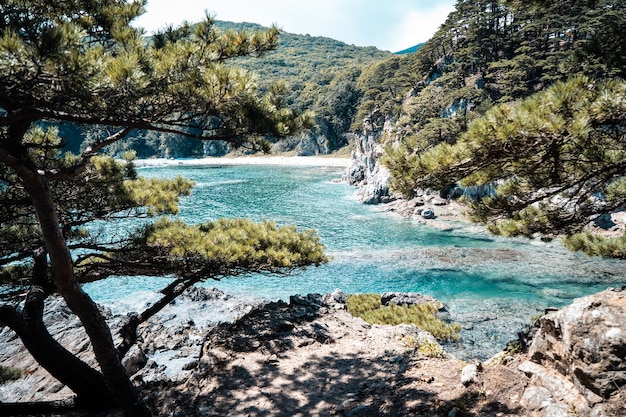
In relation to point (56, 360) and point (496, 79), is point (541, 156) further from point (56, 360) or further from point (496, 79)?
point (496, 79)

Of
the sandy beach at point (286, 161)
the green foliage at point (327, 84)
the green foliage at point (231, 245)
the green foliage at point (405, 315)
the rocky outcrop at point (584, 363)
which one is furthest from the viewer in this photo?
the green foliage at point (327, 84)

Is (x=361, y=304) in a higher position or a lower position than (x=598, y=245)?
lower

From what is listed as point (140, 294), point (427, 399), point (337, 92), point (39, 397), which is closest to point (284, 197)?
point (140, 294)

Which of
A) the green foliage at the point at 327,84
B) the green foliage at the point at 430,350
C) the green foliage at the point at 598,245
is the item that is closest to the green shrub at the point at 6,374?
the green foliage at the point at 430,350

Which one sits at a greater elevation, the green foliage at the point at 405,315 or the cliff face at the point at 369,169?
the cliff face at the point at 369,169

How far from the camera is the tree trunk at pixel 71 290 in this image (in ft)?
11.8

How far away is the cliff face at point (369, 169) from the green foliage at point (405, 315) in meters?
16.7

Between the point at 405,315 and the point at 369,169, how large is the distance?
34.3 meters

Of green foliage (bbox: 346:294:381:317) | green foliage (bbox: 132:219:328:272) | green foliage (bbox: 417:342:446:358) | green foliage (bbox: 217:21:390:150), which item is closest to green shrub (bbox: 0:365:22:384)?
green foliage (bbox: 132:219:328:272)

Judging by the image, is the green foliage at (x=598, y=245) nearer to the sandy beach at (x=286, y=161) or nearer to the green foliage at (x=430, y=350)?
the green foliage at (x=430, y=350)

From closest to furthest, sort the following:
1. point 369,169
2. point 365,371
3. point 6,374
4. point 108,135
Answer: point 108,135
point 6,374
point 365,371
point 369,169

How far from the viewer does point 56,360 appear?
486 centimetres

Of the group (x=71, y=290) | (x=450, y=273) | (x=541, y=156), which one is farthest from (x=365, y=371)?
(x=450, y=273)

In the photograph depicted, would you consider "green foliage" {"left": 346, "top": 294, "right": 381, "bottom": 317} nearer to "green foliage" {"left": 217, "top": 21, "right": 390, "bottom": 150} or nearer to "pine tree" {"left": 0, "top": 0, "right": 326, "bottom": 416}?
"pine tree" {"left": 0, "top": 0, "right": 326, "bottom": 416}
